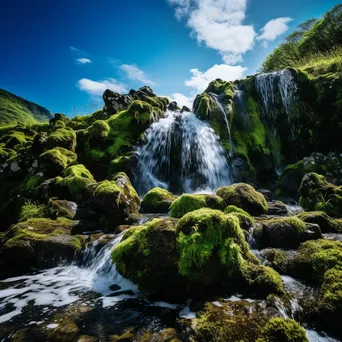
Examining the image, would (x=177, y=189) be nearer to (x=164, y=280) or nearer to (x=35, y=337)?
(x=164, y=280)

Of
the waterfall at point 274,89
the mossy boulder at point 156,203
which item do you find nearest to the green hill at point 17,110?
the waterfall at point 274,89

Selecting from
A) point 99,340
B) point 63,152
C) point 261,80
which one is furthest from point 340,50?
point 99,340

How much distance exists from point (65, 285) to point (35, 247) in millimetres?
2294

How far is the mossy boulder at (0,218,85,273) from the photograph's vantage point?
26.6ft

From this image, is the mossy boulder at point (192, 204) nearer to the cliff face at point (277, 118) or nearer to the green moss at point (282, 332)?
the green moss at point (282, 332)

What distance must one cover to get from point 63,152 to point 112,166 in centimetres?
404

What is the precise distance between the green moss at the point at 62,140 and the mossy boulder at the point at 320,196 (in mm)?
16778

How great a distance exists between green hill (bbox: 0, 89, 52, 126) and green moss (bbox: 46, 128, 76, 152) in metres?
78.1

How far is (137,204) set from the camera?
1338 cm

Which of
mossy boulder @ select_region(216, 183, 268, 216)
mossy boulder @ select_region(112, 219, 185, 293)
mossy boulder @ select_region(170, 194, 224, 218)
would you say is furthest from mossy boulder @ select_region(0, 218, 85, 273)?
mossy boulder @ select_region(216, 183, 268, 216)

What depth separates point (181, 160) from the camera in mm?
20188

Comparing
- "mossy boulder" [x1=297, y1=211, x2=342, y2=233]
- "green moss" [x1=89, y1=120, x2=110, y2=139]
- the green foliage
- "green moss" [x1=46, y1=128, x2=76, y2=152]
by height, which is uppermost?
the green foliage

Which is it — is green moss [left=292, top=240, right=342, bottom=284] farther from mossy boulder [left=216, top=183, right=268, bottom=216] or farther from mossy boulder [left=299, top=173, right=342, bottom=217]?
mossy boulder [left=299, top=173, right=342, bottom=217]

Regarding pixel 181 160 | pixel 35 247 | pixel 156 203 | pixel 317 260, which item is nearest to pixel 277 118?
pixel 181 160
